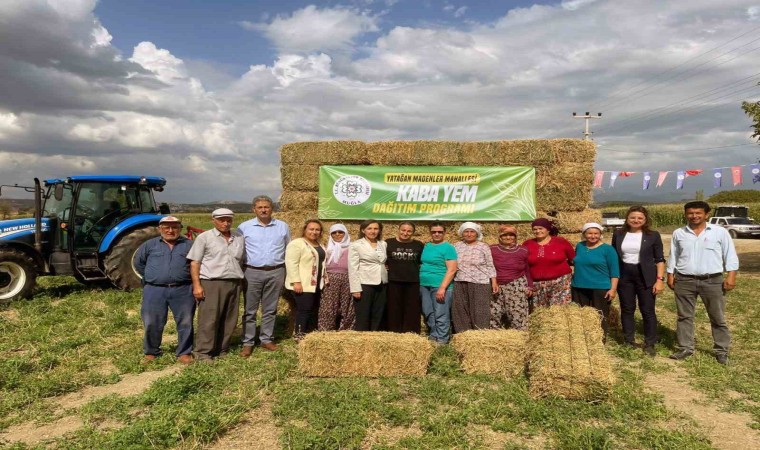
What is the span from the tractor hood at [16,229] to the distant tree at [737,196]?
161 ft

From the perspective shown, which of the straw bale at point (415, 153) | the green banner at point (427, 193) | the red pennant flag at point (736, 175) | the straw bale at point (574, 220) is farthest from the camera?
the red pennant flag at point (736, 175)

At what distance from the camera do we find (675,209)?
34188mm

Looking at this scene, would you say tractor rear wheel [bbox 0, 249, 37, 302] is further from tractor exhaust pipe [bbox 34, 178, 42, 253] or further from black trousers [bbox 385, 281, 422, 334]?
black trousers [bbox 385, 281, 422, 334]

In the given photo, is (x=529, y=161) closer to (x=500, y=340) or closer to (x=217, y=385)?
(x=500, y=340)

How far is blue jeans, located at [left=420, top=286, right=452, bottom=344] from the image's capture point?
5.32 meters

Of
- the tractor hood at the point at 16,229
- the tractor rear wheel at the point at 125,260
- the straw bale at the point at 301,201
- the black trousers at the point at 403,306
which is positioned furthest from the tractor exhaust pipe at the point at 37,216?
the black trousers at the point at 403,306

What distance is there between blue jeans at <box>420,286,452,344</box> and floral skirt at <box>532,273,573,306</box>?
1108mm

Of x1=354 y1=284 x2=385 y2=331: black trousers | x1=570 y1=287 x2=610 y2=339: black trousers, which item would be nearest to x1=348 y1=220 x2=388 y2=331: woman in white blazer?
x1=354 y1=284 x2=385 y2=331: black trousers

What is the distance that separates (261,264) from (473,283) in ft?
8.14

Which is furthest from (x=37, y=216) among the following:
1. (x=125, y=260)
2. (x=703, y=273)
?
(x=703, y=273)

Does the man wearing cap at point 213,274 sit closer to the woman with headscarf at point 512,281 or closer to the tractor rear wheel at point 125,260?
the woman with headscarf at point 512,281

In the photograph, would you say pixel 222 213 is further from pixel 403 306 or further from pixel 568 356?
pixel 568 356

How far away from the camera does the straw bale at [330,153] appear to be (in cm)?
745

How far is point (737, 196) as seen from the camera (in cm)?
4222
